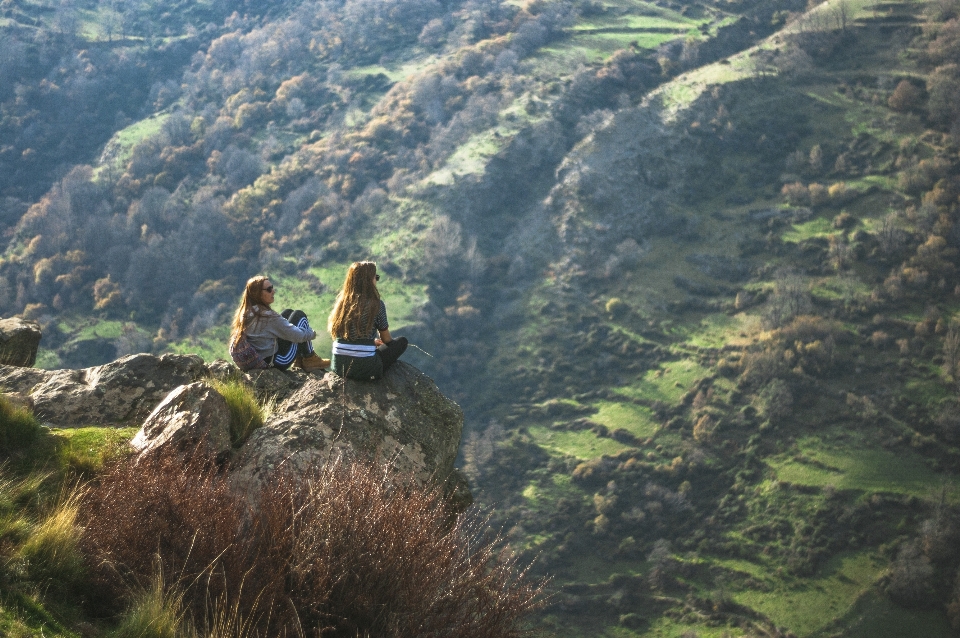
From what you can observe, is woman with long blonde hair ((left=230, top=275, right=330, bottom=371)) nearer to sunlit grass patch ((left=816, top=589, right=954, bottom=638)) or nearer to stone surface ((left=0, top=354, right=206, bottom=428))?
stone surface ((left=0, top=354, right=206, bottom=428))

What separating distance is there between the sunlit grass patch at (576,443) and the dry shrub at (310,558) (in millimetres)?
81974

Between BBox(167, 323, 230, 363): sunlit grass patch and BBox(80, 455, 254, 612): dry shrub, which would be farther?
BBox(167, 323, 230, 363): sunlit grass patch

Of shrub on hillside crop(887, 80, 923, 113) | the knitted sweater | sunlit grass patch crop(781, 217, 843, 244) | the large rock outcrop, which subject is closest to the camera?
the large rock outcrop

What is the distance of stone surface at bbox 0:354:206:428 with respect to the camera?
8.32 metres

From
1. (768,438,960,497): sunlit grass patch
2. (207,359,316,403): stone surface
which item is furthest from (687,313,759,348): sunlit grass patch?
(207,359,316,403): stone surface

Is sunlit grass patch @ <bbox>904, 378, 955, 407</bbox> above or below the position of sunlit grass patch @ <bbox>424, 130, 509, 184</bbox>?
below

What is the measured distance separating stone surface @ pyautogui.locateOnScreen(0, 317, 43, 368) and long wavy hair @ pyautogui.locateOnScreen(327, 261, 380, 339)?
485 cm

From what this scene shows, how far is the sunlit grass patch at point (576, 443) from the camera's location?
86.2 meters

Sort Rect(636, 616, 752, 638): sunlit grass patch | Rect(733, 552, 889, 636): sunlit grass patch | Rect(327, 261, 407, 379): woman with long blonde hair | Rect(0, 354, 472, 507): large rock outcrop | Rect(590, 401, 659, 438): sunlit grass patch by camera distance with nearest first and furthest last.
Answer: Rect(0, 354, 472, 507): large rock outcrop < Rect(327, 261, 407, 379): woman with long blonde hair < Rect(636, 616, 752, 638): sunlit grass patch < Rect(733, 552, 889, 636): sunlit grass patch < Rect(590, 401, 659, 438): sunlit grass patch

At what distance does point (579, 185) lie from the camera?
125 metres

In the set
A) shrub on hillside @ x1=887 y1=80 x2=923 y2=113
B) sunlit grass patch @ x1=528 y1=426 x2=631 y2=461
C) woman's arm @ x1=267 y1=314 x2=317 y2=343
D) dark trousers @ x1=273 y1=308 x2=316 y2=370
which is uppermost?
woman's arm @ x1=267 y1=314 x2=317 y2=343

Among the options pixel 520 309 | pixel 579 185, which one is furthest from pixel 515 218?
pixel 520 309

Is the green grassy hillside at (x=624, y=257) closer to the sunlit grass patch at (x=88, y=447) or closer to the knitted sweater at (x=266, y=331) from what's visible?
the knitted sweater at (x=266, y=331)

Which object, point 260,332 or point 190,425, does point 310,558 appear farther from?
point 260,332
